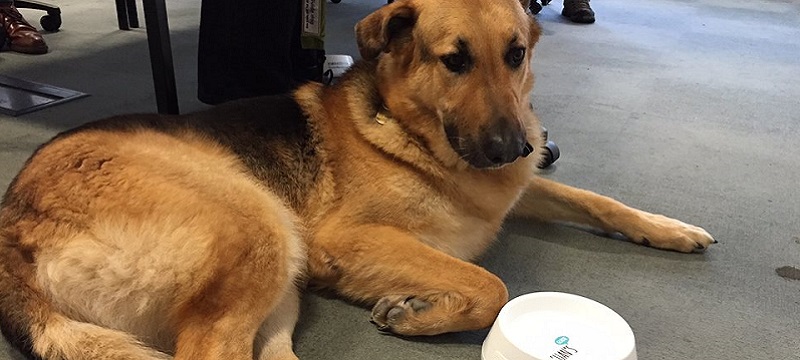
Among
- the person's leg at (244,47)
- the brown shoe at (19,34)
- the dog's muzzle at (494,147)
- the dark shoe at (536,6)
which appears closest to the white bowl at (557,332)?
the dog's muzzle at (494,147)

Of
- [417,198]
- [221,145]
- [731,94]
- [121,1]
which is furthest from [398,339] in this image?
[121,1]

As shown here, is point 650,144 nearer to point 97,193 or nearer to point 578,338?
point 578,338

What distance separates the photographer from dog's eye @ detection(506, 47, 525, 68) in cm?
188

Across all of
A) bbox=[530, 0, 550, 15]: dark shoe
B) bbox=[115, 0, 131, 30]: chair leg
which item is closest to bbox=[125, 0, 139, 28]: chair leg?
bbox=[115, 0, 131, 30]: chair leg

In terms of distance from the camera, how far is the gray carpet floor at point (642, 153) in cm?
188

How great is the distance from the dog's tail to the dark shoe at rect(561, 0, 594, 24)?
5334mm

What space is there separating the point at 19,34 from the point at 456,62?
3588 millimetres

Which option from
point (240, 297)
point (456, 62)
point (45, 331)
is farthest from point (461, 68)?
point (45, 331)

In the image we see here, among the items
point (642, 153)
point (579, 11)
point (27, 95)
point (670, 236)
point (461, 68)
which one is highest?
point (461, 68)

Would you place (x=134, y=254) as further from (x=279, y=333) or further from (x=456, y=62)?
(x=456, y=62)

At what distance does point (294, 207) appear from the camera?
195cm

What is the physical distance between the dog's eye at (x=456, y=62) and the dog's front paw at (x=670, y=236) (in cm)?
91

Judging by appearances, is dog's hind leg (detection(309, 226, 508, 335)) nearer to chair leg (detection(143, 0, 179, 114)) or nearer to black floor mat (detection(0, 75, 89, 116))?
chair leg (detection(143, 0, 179, 114))

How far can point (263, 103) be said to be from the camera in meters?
2.09
